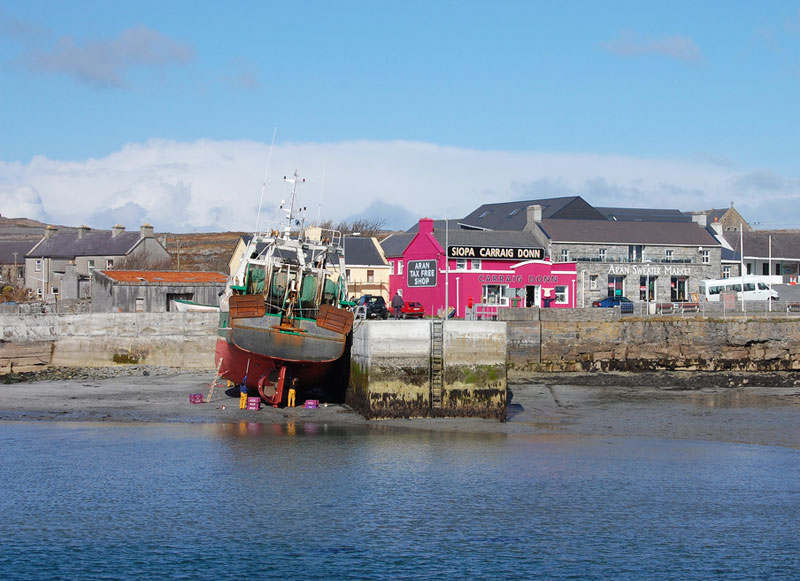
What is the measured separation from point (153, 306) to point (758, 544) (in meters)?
37.3

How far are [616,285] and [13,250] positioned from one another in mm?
63409

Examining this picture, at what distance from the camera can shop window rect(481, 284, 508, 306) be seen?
175 ft

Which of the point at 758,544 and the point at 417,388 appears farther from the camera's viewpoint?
the point at 417,388

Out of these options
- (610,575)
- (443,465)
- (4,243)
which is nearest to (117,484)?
(443,465)

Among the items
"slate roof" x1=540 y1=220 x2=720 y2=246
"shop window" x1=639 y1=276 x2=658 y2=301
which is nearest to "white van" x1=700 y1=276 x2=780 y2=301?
"shop window" x1=639 y1=276 x2=658 y2=301

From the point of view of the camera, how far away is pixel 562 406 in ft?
96.8

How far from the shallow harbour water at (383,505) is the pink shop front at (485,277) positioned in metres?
27.9

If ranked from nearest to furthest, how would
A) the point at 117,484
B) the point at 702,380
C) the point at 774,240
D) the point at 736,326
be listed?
the point at 117,484
the point at 702,380
the point at 736,326
the point at 774,240

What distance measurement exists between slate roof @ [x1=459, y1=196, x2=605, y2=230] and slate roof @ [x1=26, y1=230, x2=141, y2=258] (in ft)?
97.7

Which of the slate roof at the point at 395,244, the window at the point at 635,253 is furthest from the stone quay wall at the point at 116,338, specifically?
the window at the point at 635,253

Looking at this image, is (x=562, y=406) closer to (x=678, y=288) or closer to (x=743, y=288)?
(x=743, y=288)

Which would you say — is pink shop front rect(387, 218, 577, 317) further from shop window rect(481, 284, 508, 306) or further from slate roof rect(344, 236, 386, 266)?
slate roof rect(344, 236, 386, 266)

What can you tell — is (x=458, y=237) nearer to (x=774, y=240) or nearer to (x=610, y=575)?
(x=774, y=240)

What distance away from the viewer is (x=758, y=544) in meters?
16.5
